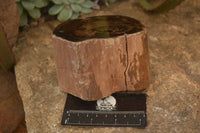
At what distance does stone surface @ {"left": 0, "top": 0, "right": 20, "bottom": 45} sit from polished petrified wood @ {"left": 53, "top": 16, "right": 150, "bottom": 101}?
53 cm

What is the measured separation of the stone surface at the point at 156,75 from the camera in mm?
1329

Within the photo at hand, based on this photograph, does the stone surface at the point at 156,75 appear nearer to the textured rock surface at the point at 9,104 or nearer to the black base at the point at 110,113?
the black base at the point at 110,113

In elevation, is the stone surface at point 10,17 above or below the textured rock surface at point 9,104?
above

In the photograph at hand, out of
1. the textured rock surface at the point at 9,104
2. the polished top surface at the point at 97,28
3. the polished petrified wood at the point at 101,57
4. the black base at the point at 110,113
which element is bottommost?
the textured rock surface at the point at 9,104

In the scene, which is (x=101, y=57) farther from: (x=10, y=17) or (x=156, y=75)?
(x=10, y=17)

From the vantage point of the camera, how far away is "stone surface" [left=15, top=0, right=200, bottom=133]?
1.33m

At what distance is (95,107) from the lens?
1411 millimetres

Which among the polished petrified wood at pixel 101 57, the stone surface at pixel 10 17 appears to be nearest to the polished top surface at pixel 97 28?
the polished petrified wood at pixel 101 57

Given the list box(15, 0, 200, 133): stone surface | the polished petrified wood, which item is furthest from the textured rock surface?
the polished petrified wood

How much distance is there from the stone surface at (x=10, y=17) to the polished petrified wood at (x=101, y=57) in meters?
0.53

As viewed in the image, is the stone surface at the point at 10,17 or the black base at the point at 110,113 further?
the stone surface at the point at 10,17

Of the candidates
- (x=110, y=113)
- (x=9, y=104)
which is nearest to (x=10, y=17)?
(x=9, y=104)

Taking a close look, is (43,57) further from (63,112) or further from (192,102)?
(192,102)

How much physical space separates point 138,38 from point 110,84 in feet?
0.87
